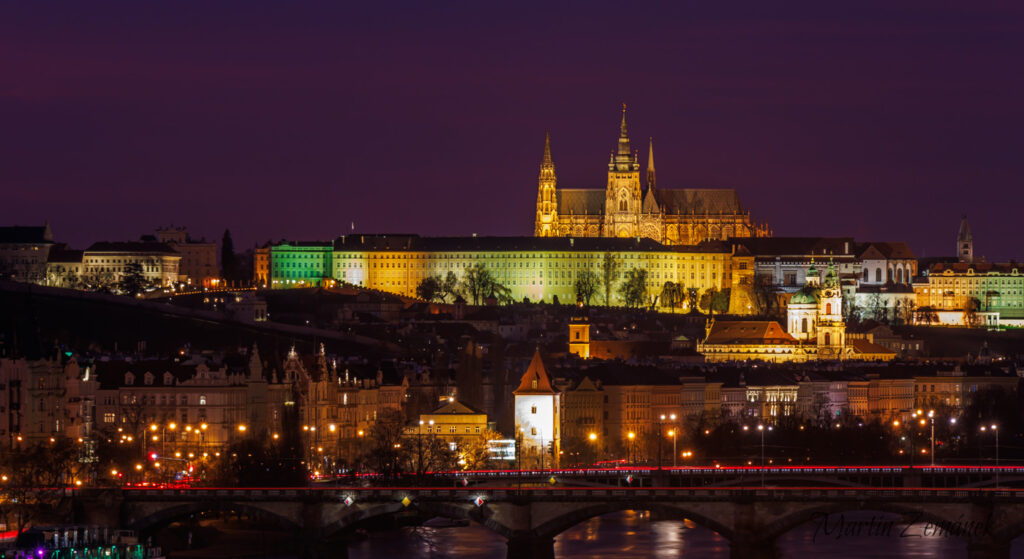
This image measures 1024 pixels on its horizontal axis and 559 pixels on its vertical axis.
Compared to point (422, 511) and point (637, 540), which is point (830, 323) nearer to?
point (637, 540)

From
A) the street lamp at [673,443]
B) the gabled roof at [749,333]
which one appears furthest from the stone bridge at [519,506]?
the gabled roof at [749,333]

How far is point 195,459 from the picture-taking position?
300 feet

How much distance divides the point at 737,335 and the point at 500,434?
254 feet

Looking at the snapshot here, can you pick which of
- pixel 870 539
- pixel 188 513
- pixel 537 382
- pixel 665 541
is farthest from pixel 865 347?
pixel 188 513

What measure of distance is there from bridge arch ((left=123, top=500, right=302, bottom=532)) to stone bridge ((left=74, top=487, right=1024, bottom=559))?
3 centimetres

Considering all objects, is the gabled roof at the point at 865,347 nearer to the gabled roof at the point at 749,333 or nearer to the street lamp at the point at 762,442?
the gabled roof at the point at 749,333

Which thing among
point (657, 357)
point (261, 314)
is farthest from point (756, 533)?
point (261, 314)

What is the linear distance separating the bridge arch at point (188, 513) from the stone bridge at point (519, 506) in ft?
0.09

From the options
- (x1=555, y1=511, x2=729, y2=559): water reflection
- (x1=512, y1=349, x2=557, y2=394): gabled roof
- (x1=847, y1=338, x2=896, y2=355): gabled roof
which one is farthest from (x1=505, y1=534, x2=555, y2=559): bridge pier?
(x1=847, y1=338, x2=896, y2=355): gabled roof

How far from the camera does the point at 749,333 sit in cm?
18438

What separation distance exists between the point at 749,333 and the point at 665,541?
97207mm

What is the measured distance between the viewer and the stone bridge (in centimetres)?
7456

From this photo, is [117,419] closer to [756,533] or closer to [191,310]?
[756,533]

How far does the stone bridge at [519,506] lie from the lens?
7456cm
